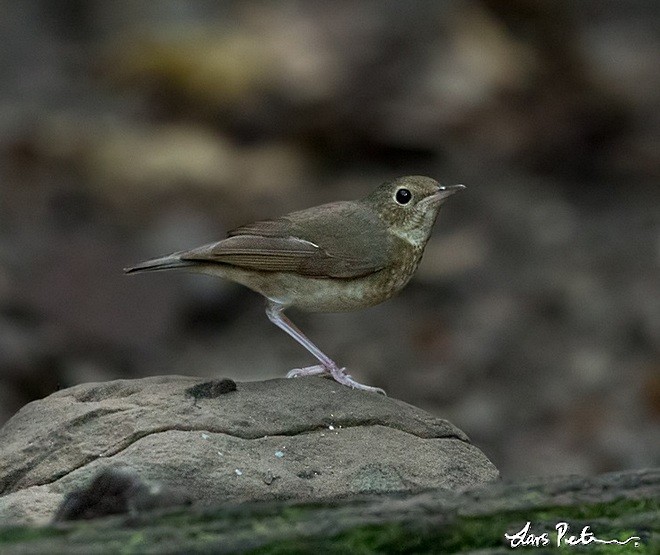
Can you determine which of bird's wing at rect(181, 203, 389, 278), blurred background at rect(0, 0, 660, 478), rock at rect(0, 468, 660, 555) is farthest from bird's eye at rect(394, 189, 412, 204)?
blurred background at rect(0, 0, 660, 478)

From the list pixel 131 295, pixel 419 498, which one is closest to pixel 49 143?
pixel 131 295

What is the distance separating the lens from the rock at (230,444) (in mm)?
3812

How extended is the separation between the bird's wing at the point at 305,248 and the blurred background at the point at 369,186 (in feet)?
9.46

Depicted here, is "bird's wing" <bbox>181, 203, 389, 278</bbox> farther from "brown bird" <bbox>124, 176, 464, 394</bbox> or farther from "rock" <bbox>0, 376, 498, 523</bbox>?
"rock" <bbox>0, 376, 498, 523</bbox>

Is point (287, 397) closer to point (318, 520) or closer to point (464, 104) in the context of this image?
point (318, 520)

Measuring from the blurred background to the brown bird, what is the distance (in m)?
2.77

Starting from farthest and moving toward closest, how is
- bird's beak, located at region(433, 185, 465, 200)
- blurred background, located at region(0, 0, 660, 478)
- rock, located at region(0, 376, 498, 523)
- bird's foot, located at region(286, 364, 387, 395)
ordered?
blurred background, located at region(0, 0, 660, 478) < bird's beak, located at region(433, 185, 465, 200) < bird's foot, located at region(286, 364, 387, 395) < rock, located at region(0, 376, 498, 523)

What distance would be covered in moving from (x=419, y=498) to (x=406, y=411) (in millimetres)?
1284

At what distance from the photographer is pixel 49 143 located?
1122 cm

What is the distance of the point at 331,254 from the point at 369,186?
533cm

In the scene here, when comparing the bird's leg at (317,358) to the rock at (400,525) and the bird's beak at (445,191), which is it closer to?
the bird's beak at (445,191)

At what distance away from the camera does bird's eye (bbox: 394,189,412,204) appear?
523 centimetres

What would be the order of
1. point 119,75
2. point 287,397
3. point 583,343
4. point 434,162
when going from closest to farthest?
1. point 287,397
2. point 583,343
3. point 434,162
4. point 119,75

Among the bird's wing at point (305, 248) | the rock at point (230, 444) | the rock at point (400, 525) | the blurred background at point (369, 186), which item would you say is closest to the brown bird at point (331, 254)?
the bird's wing at point (305, 248)
